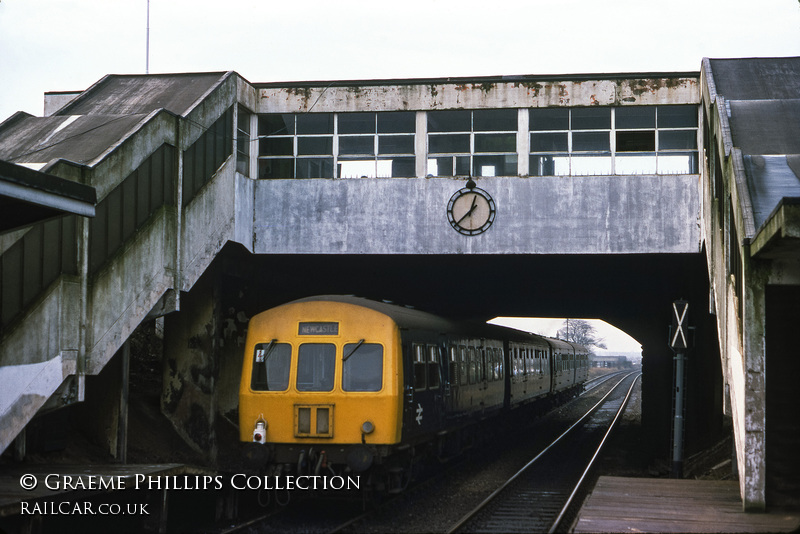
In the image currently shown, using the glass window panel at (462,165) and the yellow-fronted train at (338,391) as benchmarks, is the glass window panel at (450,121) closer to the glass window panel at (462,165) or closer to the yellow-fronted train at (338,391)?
the glass window panel at (462,165)

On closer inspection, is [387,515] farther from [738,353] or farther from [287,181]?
[287,181]

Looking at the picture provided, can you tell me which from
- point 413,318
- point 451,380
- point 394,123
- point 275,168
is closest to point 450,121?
point 394,123

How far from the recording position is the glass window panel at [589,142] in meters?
18.4

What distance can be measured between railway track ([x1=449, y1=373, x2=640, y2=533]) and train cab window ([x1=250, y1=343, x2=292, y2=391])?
3.19 metres

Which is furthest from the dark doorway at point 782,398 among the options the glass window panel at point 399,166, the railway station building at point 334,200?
the glass window panel at point 399,166

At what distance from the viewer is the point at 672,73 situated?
18.0 meters

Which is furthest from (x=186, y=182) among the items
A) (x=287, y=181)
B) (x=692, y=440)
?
(x=692, y=440)

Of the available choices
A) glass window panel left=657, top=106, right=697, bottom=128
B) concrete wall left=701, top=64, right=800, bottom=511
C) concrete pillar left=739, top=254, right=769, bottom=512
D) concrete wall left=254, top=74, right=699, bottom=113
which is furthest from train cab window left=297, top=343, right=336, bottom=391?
glass window panel left=657, top=106, right=697, bottom=128

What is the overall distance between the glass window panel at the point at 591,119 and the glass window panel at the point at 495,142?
1.35 metres

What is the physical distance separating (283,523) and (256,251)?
781 cm

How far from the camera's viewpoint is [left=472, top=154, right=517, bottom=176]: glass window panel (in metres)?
18.5

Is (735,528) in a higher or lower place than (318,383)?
lower

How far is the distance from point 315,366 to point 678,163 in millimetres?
9571

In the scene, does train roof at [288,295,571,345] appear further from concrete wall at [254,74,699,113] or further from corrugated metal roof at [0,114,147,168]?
concrete wall at [254,74,699,113]
